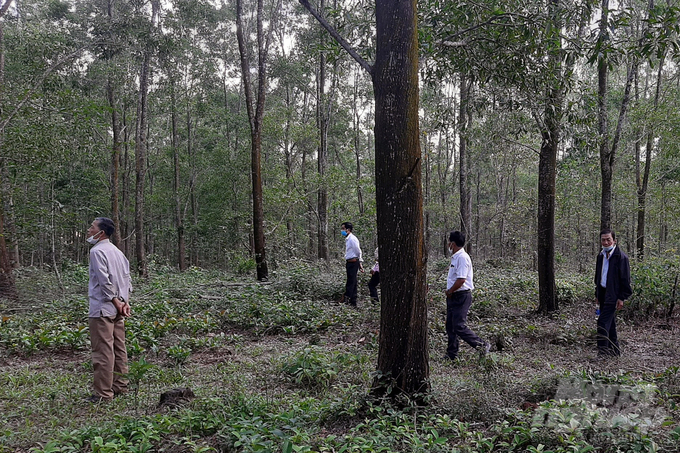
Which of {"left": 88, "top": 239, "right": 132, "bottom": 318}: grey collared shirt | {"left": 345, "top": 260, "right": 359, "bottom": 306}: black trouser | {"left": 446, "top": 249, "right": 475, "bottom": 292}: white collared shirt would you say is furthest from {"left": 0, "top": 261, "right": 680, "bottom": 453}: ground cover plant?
{"left": 446, "top": 249, "right": 475, "bottom": 292}: white collared shirt

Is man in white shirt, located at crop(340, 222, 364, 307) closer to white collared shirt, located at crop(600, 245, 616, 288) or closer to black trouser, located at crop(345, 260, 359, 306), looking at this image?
black trouser, located at crop(345, 260, 359, 306)

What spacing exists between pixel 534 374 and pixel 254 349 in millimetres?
4107

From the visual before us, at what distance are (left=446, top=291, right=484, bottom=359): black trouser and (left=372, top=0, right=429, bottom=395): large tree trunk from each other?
218 cm

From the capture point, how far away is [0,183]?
34.0ft

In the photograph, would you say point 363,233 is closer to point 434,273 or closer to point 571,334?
point 434,273

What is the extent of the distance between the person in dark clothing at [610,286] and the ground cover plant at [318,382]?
0.37 meters

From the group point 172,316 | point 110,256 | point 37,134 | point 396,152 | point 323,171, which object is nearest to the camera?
point 396,152

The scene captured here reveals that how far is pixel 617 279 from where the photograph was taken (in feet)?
20.0

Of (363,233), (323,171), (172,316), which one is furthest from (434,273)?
(172,316)

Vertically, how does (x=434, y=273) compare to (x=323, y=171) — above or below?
below

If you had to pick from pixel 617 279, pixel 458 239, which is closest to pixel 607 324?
pixel 617 279

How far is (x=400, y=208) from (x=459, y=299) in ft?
9.01

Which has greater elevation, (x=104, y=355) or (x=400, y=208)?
(x=400, y=208)

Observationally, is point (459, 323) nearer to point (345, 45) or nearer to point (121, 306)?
point (345, 45)
